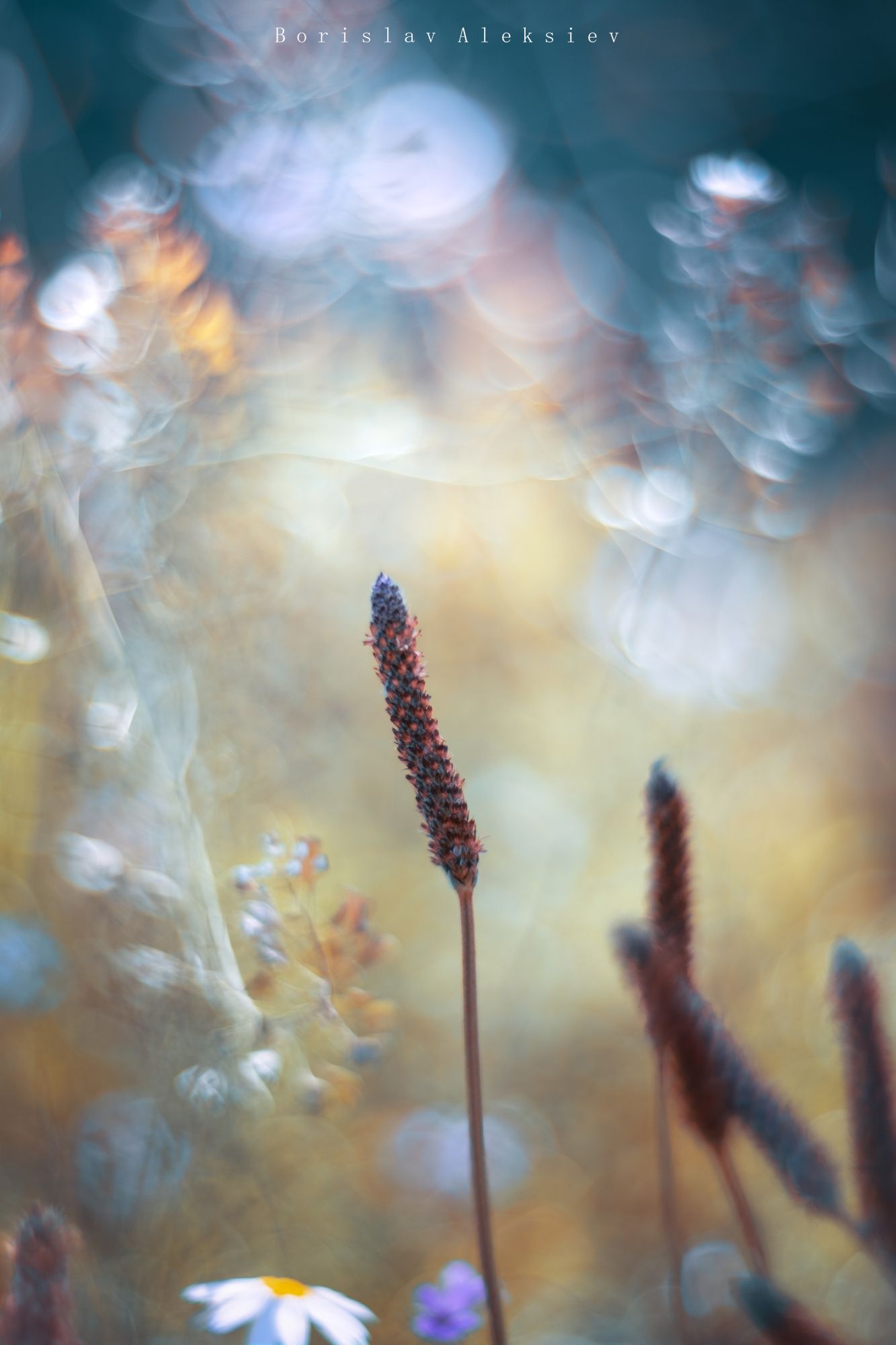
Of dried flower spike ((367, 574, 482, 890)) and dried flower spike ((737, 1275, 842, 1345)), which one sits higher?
dried flower spike ((367, 574, 482, 890))

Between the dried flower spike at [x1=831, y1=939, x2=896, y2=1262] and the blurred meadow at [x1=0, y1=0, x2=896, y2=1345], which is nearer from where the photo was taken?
the dried flower spike at [x1=831, y1=939, x2=896, y2=1262]

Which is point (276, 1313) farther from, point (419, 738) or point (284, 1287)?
point (419, 738)

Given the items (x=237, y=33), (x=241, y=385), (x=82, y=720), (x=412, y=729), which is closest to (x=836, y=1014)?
(x=412, y=729)

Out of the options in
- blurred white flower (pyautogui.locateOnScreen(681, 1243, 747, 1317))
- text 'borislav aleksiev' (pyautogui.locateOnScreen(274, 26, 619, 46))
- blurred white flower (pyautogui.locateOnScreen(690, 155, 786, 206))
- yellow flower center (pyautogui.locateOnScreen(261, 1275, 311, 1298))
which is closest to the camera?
yellow flower center (pyautogui.locateOnScreen(261, 1275, 311, 1298))

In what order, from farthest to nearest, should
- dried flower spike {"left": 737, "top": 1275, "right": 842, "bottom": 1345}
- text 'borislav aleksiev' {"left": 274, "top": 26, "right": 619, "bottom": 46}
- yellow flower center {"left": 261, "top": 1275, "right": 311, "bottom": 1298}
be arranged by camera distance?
1. text 'borislav aleksiev' {"left": 274, "top": 26, "right": 619, "bottom": 46}
2. yellow flower center {"left": 261, "top": 1275, "right": 311, "bottom": 1298}
3. dried flower spike {"left": 737, "top": 1275, "right": 842, "bottom": 1345}

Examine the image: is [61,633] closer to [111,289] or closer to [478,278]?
[111,289]

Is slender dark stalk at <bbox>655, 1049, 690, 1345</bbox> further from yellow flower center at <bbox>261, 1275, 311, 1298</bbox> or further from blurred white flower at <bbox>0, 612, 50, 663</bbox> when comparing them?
blurred white flower at <bbox>0, 612, 50, 663</bbox>

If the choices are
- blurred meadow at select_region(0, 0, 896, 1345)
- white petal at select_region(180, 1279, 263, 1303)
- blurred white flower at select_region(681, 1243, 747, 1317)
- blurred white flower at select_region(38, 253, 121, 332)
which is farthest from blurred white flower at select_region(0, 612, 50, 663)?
blurred white flower at select_region(681, 1243, 747, 1317)

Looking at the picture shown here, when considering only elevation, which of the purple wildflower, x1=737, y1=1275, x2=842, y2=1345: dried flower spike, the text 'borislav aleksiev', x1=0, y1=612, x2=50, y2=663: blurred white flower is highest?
the text 'borislav aleksiev'
